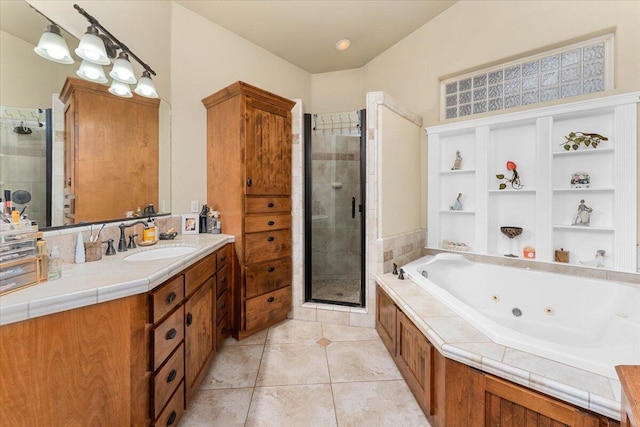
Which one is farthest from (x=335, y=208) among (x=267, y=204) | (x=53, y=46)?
(x=53, y=46)

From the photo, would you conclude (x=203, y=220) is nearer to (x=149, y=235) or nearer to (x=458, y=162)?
(x=149, y=235)

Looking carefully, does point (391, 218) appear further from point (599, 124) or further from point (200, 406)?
point (200, 406)

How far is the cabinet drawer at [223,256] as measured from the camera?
6.33ft

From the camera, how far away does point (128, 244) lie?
1.74 meters

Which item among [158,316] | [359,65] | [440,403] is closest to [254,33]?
[359,65]

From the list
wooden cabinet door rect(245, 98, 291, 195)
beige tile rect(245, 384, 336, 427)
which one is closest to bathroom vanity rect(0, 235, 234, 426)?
beige tile rect(245, 384, 336, 427)

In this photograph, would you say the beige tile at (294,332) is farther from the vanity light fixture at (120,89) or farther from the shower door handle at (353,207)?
the vanity light fixture at (120,89)

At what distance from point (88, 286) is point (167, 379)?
59 centimetres

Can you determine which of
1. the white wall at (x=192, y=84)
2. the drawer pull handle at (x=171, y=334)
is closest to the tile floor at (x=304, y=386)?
the drawer pull handle at (x=171, y=334)

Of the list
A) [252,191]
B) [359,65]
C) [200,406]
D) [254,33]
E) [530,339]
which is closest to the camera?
[530,339]

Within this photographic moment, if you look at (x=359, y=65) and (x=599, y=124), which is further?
(x=359, y=65)

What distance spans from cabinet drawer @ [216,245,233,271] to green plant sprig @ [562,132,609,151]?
9.37ft

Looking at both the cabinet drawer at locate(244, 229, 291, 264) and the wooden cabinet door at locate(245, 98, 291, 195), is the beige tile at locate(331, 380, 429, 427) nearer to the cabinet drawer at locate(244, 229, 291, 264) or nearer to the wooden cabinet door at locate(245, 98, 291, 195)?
the cabinet drawer at locate(244, 229, 291, 264)

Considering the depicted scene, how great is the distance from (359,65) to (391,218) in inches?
87.9
